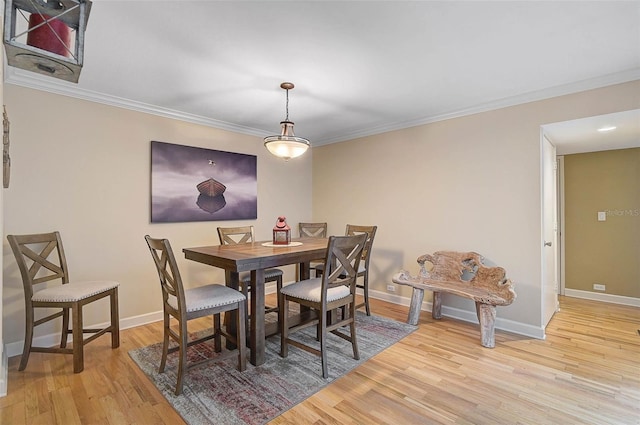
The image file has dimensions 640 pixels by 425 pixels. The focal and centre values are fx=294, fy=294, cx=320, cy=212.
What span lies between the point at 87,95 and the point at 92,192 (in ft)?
3.03

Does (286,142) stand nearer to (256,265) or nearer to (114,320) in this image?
(256,265)

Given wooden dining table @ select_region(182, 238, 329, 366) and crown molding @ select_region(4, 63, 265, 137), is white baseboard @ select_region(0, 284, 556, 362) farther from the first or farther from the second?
crown molding @ select_region(4, 63, 265, 137)

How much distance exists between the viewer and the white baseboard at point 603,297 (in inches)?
148

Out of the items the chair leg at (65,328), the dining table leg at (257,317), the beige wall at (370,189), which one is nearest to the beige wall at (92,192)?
the beige wall at (370,189)


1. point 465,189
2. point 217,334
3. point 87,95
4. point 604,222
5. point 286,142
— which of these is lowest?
point 217,334

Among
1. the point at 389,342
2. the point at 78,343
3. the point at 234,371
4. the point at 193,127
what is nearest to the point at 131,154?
the point at 193,127

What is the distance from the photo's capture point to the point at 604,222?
3.95 metres

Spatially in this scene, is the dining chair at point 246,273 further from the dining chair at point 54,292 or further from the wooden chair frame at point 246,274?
the dining chair at point 54,292

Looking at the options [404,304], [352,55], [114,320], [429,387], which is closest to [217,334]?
[114,320]

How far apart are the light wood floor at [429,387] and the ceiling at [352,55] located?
83.8 inches

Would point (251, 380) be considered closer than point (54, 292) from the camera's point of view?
Yes

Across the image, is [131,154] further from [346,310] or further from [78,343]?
[346,310]

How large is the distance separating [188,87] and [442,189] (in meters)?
2.92

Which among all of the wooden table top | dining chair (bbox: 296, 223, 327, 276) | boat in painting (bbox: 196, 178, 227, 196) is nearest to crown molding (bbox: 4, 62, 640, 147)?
boat in painting (bbox: 196, 178, 227, 196)
